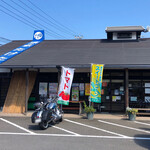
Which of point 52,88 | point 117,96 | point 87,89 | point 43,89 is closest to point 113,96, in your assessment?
point 117,96

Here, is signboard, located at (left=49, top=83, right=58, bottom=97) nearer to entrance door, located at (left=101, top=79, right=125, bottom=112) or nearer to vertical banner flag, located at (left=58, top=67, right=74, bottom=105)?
vertical banner flag, located at (left=58, top=67, right=74, bottom=105)

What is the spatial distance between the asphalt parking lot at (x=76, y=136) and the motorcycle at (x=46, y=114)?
0.27 meters

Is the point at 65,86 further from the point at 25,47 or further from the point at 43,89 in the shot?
the point at 25,47

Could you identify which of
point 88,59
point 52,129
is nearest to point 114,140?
point 52,129

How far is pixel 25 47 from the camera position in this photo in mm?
13820

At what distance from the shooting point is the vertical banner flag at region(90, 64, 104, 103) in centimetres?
918

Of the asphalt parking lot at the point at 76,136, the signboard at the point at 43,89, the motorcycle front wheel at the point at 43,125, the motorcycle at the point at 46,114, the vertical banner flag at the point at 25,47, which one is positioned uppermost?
the vertical banner flag at the point at 25,47

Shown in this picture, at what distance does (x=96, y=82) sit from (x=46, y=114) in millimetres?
3328

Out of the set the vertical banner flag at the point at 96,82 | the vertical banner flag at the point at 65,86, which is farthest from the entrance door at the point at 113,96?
the vertical banner flag at the point at 65,86

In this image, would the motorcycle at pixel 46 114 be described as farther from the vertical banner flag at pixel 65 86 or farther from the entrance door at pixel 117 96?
the entrance door at pixel 117 96

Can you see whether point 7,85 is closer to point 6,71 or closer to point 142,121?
point 6,71

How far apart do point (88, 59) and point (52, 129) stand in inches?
187

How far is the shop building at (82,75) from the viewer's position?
10.1 m

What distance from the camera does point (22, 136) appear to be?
621cm
